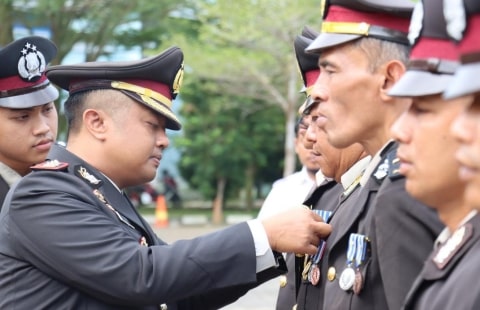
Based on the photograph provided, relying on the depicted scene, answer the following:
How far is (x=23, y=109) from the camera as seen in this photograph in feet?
15.8

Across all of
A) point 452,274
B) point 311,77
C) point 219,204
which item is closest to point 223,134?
point 219,204

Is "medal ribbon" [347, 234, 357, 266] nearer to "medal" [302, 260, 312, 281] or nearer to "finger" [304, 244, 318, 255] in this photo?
"finger" [304, 244, 318, 255]

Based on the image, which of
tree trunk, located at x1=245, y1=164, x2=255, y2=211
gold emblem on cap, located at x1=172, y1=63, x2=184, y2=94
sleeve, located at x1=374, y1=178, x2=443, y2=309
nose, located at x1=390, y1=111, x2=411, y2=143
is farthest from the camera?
tree trunk, located at x1=245, y1=164, x2=255, y2=211

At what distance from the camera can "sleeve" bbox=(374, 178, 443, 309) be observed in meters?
2.63

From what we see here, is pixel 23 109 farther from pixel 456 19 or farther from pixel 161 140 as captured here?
pixel 456 19

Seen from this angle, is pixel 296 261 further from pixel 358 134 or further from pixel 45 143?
pixel 45 143

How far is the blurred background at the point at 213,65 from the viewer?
17.7 m

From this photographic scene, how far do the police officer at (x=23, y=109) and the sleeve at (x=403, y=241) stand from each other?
→ 2497 millimetres

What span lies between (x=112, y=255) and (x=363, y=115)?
96 centimetres

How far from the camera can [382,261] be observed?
8.79ft

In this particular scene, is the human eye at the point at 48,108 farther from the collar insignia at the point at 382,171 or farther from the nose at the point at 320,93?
the collar insignia at the point at 382,171

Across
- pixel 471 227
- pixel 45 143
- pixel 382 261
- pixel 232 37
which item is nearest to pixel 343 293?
pixel 382 261

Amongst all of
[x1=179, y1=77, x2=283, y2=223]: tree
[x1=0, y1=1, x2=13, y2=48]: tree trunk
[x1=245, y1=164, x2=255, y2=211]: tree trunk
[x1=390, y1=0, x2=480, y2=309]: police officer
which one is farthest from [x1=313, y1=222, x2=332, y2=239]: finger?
[x1=245, y1=164, x2=255, y2=211]: tree trunk

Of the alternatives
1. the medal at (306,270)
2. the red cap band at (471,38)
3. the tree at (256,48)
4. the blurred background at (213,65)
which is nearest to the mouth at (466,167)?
the red cap band at (471,38)
